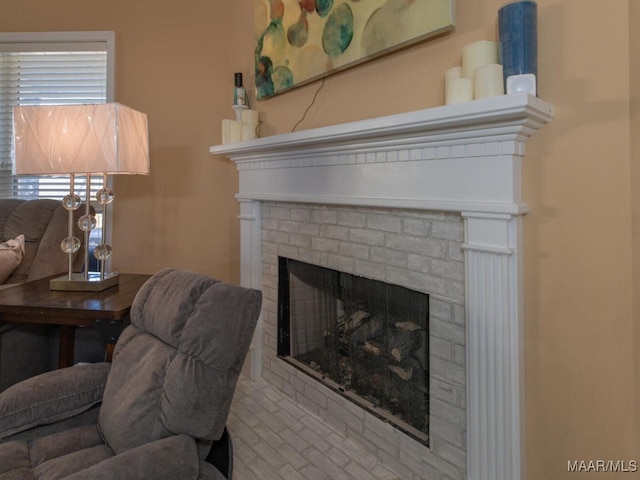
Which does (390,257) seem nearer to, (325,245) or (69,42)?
(325,245)

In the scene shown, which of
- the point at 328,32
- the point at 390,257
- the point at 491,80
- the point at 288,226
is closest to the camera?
the point at 491,80

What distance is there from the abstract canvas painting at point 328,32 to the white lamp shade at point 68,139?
888 mm

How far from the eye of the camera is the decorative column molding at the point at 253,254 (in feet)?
8.05

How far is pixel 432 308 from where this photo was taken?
5.08 feet

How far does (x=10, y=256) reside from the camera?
216cm

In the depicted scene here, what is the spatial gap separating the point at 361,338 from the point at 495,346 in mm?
756

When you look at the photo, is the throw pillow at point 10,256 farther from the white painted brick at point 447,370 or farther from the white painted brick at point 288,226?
the white painted brick at point 447,370

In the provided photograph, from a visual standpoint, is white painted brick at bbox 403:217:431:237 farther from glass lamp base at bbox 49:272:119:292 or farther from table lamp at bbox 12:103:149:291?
glass lamp base at bbox 49:272:119:292

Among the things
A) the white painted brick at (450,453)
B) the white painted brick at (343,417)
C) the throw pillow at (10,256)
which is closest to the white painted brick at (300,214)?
the white painted brick at (343,417)

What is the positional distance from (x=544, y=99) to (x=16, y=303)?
204 centimetres

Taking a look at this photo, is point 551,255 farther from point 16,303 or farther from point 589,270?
point 16,303

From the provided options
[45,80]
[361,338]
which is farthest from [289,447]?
[45,80]

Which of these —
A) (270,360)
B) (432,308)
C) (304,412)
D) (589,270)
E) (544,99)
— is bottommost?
(304,412)

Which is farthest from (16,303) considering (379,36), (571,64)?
(571,64)
